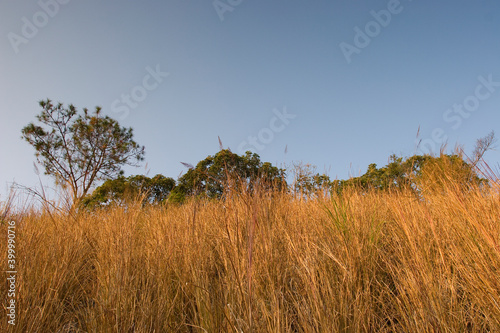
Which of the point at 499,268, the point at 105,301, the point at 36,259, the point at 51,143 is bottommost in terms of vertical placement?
the point at 105,301

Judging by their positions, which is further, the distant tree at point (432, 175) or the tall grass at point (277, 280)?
Result: the distant tree at point (432, 175)

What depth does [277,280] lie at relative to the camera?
76.7 inches

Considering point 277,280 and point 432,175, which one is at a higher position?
point 432,175

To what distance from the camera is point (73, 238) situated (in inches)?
115

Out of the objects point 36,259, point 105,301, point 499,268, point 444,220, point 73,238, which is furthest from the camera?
point 73,238

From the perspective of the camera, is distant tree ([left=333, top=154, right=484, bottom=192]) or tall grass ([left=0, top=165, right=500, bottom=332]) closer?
tall grass ([left=0, top=165, right=500, bottom=332])

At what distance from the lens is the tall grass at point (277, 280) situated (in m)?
1.58

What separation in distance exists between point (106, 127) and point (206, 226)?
16.4 meters

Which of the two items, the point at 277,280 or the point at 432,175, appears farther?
the point at 432,175

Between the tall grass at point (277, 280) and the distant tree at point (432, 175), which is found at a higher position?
the distant tree at point (432, 175)

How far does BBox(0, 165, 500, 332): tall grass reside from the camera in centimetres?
158

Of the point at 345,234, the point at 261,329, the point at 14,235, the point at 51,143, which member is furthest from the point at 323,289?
the point at 51,143

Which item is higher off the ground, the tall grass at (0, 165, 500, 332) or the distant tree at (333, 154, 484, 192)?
the distant tree at (333, 154, 484, 192)

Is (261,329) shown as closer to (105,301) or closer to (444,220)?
(105,301)
